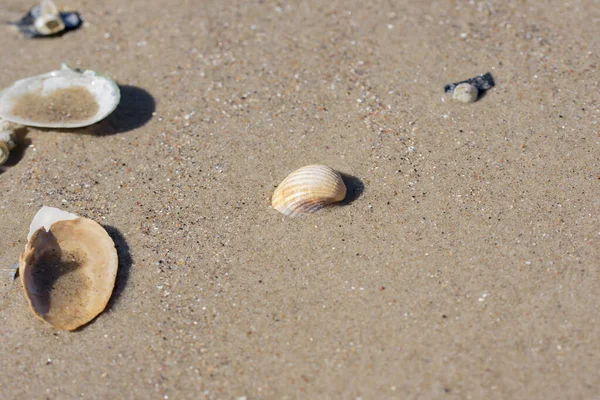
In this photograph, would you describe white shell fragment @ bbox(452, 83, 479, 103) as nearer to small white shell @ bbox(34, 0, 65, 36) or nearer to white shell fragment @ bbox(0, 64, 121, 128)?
white shell fragment @ bbox(0, 64, 121, 128)

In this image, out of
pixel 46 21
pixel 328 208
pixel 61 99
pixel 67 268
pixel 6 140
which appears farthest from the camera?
pixel 46 21

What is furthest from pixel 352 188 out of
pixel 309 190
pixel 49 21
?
pixel 49 21

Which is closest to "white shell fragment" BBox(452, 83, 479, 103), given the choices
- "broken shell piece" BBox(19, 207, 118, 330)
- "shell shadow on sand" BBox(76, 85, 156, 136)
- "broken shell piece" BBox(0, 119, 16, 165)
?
"shell shadow on sand" BBox(76, 85, 156, 136)

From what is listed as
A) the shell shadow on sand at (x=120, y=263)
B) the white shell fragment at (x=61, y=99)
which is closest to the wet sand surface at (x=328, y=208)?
the shell shadow on sand at (x=120, y=263)

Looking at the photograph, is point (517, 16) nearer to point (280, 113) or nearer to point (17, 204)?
point (280, 113)

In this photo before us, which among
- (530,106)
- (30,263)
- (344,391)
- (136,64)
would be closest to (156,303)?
(30,263)

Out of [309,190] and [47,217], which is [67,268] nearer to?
[47,217]
